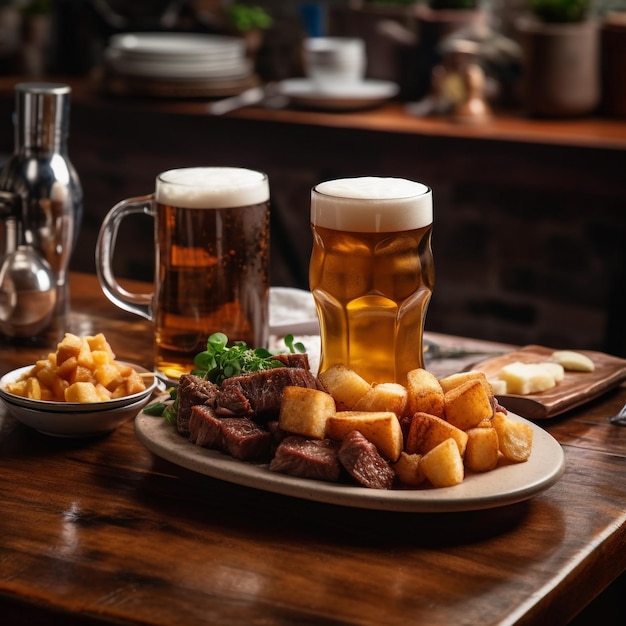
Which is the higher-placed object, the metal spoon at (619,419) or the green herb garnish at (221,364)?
the green herb garnish at (221,364)

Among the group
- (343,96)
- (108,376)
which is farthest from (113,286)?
(343,96)

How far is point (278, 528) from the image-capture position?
0.98 m

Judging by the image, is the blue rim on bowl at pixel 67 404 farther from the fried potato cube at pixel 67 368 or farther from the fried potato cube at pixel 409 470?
the fried potato cube at pixel 409 470

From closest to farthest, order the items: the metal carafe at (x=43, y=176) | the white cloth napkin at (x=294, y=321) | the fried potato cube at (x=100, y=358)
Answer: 1. the fried potato cube at (x=100, y=358)
2. the white cloth napkin at (x=294, y=321)
3. the metal carafe at (x=43, y=176)

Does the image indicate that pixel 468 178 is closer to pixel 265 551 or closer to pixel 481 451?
pixel 481 451

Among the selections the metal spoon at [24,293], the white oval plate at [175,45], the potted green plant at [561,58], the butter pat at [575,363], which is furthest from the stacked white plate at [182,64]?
the butter pat at [575,363]

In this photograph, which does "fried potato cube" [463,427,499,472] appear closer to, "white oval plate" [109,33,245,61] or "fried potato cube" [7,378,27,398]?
"fried potato cube" [7,378,27,398]

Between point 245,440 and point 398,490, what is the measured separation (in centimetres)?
15

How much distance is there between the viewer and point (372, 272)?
120 centimetres

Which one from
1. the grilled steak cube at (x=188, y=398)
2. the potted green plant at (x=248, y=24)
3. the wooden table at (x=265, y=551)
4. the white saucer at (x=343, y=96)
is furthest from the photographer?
the potted green plant at (x=248, y=24)

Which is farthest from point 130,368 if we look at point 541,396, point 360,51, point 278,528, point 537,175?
point 360,51

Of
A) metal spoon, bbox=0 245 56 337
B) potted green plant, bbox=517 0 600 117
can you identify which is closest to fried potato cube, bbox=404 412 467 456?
metal spoon, bbox=0 245 56 337

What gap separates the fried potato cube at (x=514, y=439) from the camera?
1021mm

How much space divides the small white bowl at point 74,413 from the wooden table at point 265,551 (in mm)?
22
